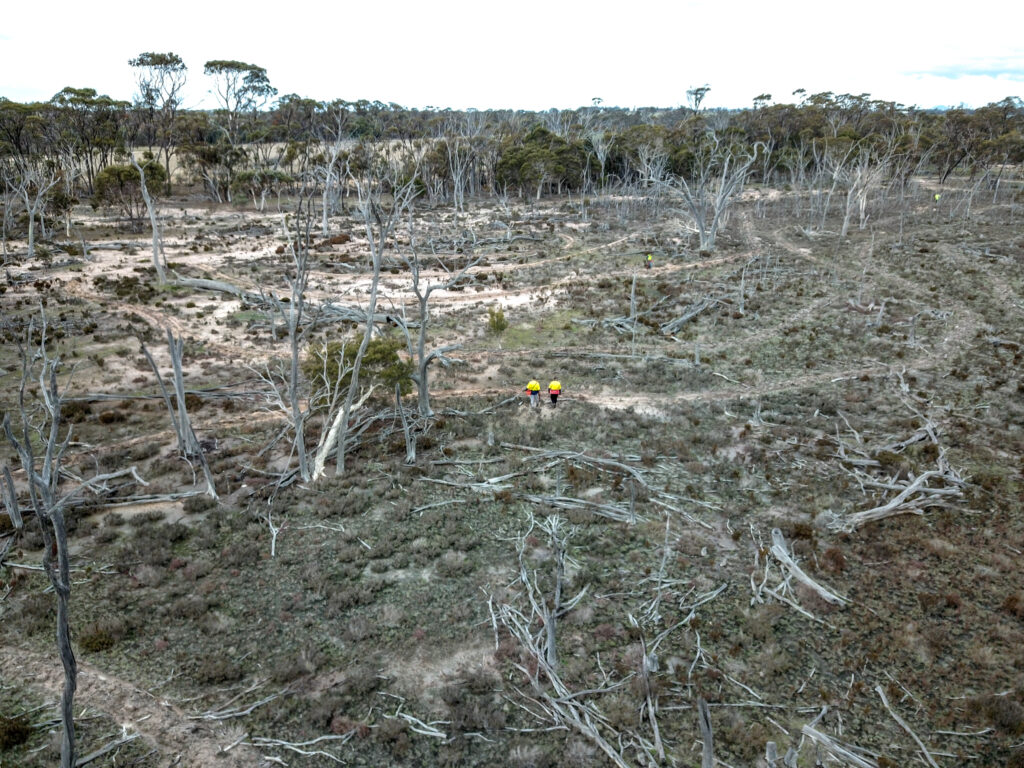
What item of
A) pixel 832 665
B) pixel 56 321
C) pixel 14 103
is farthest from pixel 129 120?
pixel 832 665

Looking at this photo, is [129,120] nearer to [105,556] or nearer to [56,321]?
[56,321]

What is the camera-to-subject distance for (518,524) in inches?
586

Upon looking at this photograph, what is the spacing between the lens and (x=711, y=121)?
8781 cm

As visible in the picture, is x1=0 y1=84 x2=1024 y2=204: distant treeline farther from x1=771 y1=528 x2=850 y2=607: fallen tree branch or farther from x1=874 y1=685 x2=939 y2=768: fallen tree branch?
x1=874 y1=685 x2=939 y2=768: fallen tree branch

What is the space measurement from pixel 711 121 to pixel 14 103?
282 feet

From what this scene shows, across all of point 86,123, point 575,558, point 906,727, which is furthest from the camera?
point 86,123

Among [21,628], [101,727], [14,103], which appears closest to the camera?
[101,727]

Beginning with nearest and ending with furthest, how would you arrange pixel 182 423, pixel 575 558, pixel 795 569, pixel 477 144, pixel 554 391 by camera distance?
Result: pixel 795 569 < pixel 575 558 < pixel 182 423 < pixel 554 391 < pixel 477 144

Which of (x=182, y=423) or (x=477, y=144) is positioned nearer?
(x=182, y=423)

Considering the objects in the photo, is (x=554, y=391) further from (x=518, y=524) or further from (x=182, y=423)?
(x=182, y=423)

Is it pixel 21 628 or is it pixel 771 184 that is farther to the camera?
pixel 771 184

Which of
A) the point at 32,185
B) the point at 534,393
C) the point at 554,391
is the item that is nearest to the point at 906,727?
the point at 554,391

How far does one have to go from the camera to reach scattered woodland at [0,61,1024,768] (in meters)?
9.44

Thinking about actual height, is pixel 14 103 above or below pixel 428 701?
above
